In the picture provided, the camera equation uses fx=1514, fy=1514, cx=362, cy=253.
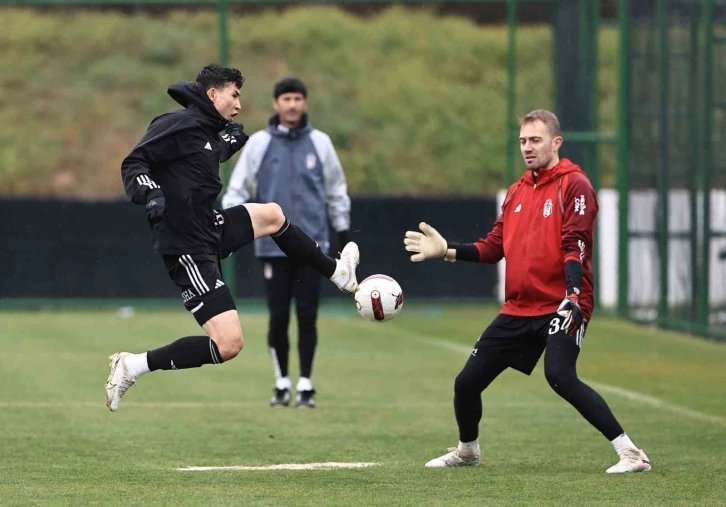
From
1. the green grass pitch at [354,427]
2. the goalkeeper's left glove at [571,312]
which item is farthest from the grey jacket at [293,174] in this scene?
the goalkeeper's left glove at [571,312]

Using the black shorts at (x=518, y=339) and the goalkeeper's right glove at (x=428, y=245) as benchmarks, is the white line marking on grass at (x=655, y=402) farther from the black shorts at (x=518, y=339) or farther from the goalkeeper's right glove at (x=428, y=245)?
the goalkeeper's right glove at (x=428, y=245)

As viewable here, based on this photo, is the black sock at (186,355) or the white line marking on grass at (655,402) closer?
the black sock at (186,355)

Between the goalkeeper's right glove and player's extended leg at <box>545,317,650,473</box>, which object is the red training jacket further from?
the goalkeeper's right glove

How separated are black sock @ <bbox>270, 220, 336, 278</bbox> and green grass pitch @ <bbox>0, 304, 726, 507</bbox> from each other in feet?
3.41

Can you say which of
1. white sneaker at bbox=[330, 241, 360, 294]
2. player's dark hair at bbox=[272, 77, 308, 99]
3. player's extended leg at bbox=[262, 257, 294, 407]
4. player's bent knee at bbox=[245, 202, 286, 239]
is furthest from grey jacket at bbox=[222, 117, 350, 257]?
player's bent knee at bbox=[245, 202, 286, 239]

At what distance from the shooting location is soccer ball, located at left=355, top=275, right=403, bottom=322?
8.16 m

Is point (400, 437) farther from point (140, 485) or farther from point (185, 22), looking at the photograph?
point (185, 22)

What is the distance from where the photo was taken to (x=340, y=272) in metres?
8.25

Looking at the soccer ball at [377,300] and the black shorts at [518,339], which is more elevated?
the soccer ball at [377,300]

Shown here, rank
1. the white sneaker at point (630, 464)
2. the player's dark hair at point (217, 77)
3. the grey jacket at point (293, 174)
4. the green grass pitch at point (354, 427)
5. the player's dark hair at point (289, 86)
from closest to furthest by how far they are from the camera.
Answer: the green grass pitch at point (354, 427) < the white sneaker at point (630, 464) < the player's dark hair at point (217, 77) < the player's dark hair at point (289, 86) < the grey jacket at point (293, 174)

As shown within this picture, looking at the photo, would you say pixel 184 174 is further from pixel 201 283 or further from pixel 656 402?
pixel 656 402

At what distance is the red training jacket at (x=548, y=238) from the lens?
7.41m

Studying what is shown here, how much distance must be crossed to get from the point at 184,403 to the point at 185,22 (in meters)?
19.2

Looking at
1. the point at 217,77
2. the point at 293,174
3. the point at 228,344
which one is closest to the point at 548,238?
the point at 228,344
